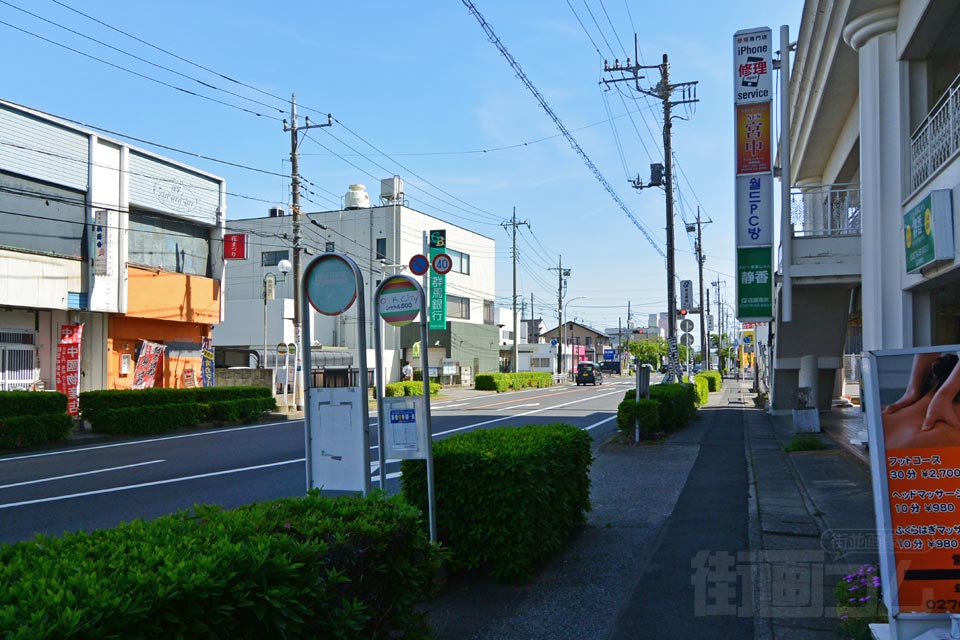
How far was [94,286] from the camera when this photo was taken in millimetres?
21719

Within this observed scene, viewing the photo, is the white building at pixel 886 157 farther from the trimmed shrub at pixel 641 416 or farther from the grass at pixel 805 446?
the trimmed shrub at pixel 641 416

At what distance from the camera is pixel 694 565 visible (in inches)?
254

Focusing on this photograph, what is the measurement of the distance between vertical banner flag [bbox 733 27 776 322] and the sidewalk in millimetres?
4179

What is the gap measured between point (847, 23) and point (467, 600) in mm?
10136

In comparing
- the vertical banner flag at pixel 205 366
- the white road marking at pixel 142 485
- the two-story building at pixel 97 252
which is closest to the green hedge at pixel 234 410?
the two-story building at pixel 97 252

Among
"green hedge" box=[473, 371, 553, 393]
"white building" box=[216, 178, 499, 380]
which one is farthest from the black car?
"white building" box=[216, 178, 499, 380]

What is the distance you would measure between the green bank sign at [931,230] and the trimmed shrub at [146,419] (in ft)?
59.4

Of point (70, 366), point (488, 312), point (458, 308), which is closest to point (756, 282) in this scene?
point (70, 366)

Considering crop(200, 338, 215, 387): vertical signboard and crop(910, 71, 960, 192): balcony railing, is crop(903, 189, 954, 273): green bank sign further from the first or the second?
crop(200, 338, 215, 387): vertical signboard

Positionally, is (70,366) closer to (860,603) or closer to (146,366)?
(146,366)

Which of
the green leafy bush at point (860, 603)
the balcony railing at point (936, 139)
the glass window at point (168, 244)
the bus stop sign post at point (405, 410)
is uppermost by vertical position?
the glass window at point (168, 244)

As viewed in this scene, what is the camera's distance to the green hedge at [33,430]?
1581cm

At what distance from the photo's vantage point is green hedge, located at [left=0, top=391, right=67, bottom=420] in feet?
53.0

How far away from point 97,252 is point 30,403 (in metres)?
6.53
